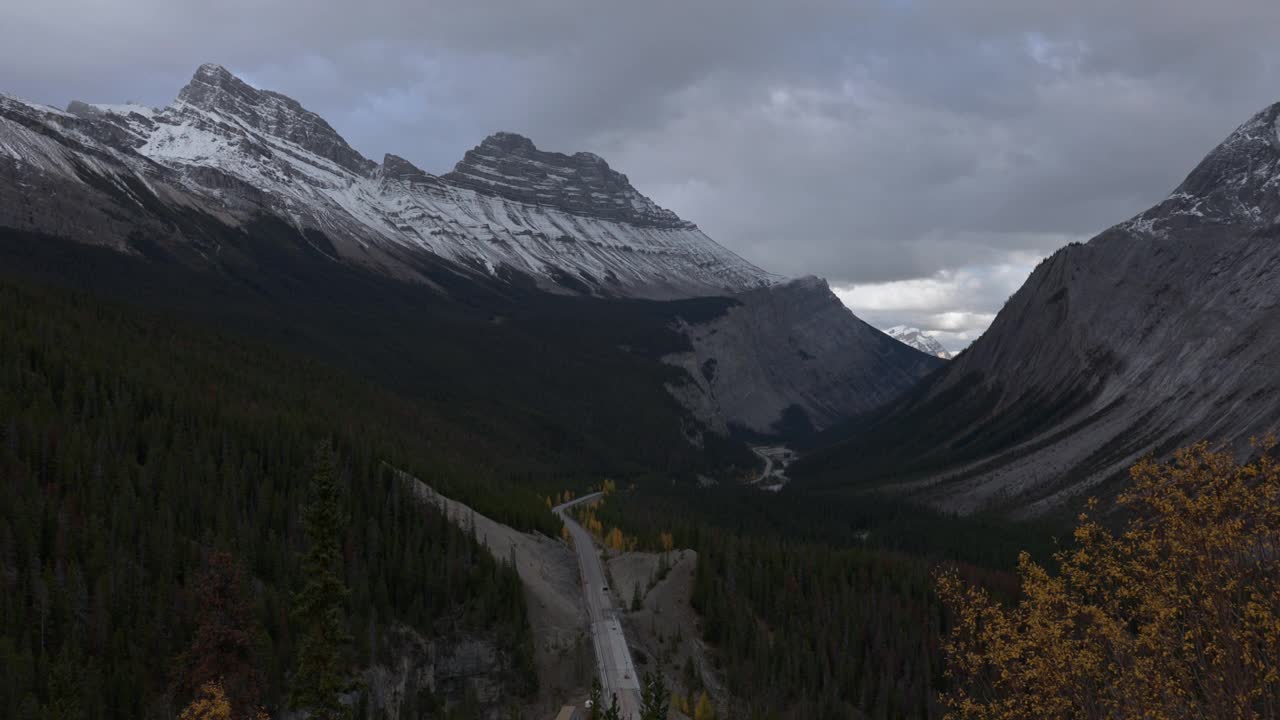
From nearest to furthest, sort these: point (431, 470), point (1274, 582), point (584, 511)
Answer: point (1274, 582)
point (431, 470)
point (584, 511)

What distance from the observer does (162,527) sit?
6191 cm

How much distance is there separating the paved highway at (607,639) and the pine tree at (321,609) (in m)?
17.4

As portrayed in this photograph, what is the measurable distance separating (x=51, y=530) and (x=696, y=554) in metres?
57.4

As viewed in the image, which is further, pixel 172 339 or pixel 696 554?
pixel 172 339

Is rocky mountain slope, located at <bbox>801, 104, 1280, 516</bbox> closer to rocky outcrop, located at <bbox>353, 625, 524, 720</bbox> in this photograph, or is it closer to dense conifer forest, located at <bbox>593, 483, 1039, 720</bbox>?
dense conifer forest, located at <bbox>593, 483, 1039, 720</bbox>

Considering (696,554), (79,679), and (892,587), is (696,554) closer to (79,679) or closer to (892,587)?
(892,587)

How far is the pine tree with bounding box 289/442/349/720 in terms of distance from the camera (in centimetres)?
3681

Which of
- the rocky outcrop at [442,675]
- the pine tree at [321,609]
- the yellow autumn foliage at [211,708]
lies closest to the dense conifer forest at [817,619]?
the rocky outcrop at [442,675]

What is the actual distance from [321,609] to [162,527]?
3083 centimetres

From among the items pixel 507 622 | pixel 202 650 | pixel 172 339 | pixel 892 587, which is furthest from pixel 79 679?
pixel 172 339

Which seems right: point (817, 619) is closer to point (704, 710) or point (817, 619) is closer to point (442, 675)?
point (704, 710)

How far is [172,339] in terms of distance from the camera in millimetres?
125312

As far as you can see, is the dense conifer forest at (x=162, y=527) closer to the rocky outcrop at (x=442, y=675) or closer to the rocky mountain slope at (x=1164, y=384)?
the rocky outcrop at (x=442, y=675)

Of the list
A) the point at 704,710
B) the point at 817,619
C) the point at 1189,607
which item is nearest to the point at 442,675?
the point at 704,710
